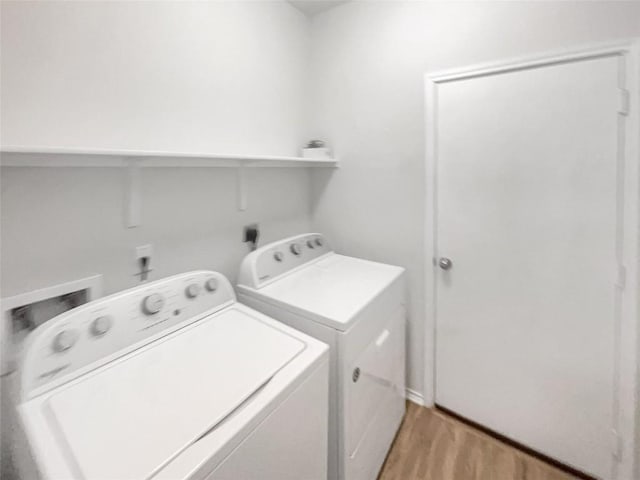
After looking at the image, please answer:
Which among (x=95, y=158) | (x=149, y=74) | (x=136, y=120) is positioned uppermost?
(x=149, y=74)

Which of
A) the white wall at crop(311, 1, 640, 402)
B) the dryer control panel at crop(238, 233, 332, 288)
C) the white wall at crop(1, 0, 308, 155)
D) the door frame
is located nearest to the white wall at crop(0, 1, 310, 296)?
the white wall at crop(1, 0, 308, 155)

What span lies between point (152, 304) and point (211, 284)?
0.86 ft

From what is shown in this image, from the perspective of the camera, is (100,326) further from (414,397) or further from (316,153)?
(414,397)

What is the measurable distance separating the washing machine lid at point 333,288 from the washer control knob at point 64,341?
73 centimetres

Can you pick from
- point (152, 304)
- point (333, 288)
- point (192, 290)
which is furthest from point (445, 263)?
point (152, 304)

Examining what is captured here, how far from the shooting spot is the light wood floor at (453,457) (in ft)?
5.18

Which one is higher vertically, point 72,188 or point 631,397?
point 72,188

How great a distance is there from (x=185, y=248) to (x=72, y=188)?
0.52 m

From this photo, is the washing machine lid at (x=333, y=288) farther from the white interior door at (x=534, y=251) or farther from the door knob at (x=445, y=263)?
the white interior door at (x=534, y=251)

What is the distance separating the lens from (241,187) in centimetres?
178

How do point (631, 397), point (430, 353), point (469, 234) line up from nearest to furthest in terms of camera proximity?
point (631, 397) < point (469, 234) < point (430, 353)

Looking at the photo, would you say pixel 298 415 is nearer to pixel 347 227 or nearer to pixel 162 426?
pixel 162 426

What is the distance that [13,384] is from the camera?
885 mm

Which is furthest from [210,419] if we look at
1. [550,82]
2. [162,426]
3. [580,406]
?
[550,82]
